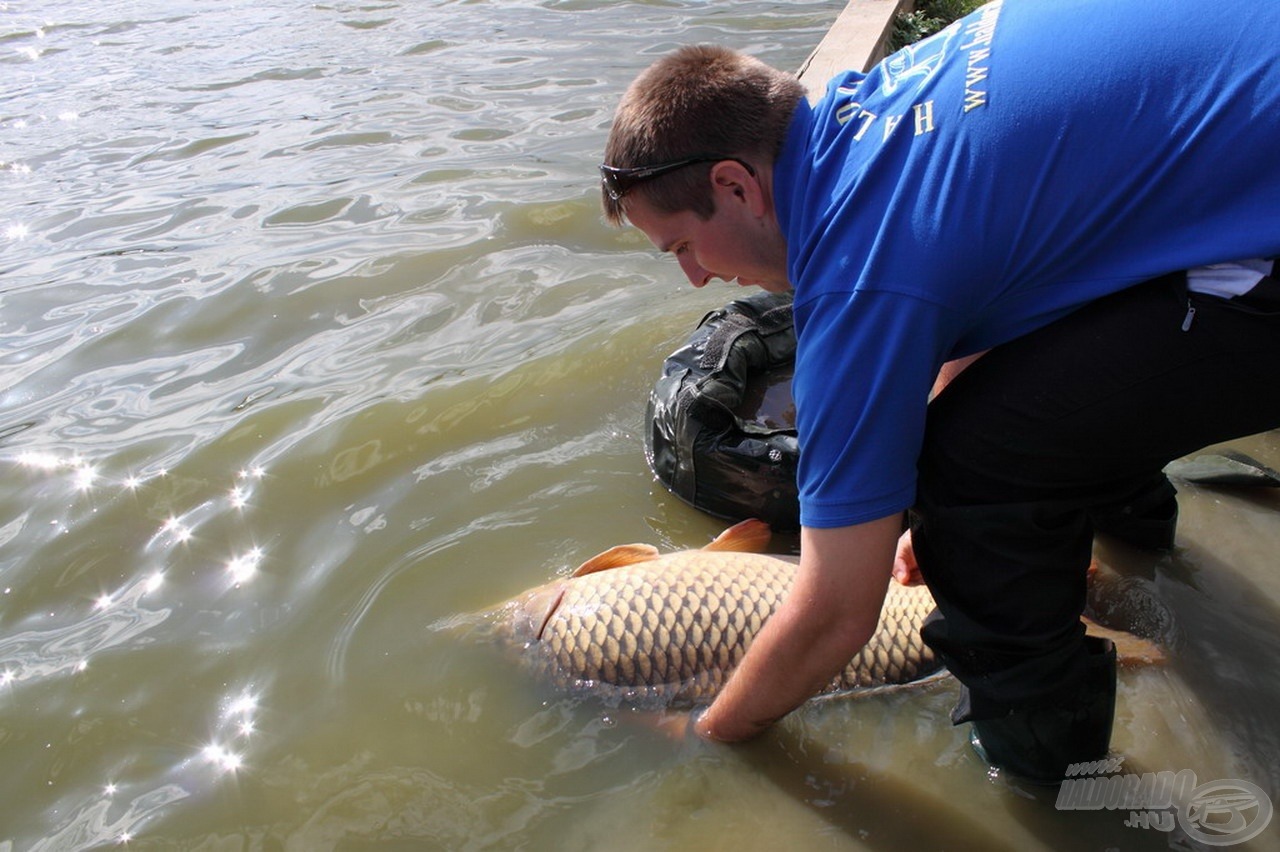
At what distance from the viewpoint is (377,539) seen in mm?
3580

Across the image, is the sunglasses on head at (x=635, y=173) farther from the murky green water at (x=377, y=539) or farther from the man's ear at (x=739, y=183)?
the murky green water at (x=377, y=539)

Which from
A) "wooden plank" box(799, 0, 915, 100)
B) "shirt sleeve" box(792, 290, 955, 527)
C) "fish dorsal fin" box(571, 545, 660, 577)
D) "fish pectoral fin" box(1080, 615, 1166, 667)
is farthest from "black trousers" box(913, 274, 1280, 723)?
"wooden plank" box(799, 0, 915, 100)

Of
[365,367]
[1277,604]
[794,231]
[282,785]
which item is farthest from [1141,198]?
[365,367]

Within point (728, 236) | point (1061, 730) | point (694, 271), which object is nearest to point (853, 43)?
point (694, 271)

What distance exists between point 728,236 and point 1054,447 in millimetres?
770

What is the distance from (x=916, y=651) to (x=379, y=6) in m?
11.1

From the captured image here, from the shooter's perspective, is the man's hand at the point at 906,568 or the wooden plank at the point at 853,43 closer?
the man's hand at the point at 906,568

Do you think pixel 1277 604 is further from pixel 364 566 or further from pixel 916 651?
pixel 364 566

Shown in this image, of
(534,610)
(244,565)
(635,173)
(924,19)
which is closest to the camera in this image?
(635,173)

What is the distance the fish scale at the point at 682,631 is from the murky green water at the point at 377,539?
0.09 metres

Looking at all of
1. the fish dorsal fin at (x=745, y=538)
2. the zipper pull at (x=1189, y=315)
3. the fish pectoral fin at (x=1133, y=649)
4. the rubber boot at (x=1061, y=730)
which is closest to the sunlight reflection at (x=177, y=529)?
the fish dorsal fin at (x=745, y=538)

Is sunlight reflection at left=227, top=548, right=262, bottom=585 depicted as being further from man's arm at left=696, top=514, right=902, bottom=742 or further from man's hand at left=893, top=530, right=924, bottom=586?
man's hand at left=893, top=530, right=924, bottom=586

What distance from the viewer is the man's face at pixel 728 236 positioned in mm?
2158

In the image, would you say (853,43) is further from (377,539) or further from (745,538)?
(377,539)
